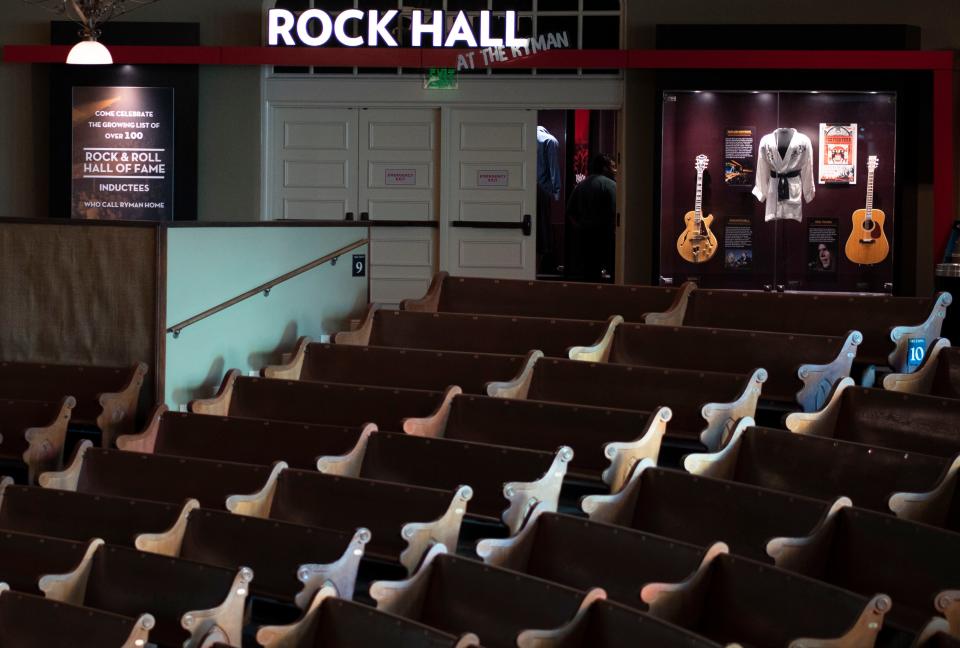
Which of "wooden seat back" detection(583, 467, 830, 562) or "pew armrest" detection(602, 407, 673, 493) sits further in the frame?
"pew armrest" detection(602, 407, 673, 493)

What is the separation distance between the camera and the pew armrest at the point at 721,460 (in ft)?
16.7

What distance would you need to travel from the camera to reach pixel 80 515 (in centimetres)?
527

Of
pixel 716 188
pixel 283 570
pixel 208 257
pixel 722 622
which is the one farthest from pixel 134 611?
pixel 716 188

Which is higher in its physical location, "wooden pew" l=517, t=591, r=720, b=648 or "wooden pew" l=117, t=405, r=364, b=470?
"wooden pew" l=117, t=405, r=364, b=470

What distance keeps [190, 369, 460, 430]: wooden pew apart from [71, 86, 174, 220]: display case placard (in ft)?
14.9

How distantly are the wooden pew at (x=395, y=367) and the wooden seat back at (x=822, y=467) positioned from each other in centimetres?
148

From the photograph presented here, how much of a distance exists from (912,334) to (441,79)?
5.53 metres

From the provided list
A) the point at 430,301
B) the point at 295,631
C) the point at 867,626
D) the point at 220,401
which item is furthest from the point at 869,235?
the point at 295,631

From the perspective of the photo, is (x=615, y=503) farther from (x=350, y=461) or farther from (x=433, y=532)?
(x=350, y=461)

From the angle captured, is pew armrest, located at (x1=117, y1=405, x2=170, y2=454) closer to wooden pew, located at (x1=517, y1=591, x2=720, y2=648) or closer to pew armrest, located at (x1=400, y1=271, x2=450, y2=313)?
pew armrest, located at (x1=400, y1=271, x2=450, y2=313)

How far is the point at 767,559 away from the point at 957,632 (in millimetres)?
1037

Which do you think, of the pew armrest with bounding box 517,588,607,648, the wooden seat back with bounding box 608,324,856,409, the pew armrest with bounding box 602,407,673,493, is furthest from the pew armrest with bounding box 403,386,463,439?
the pew armrest with bounding box 517,588,607,648

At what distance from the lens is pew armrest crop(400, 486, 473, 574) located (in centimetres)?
471

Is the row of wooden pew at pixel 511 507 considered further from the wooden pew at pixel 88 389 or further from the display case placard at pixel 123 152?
the display case placard at pixel 123 152
